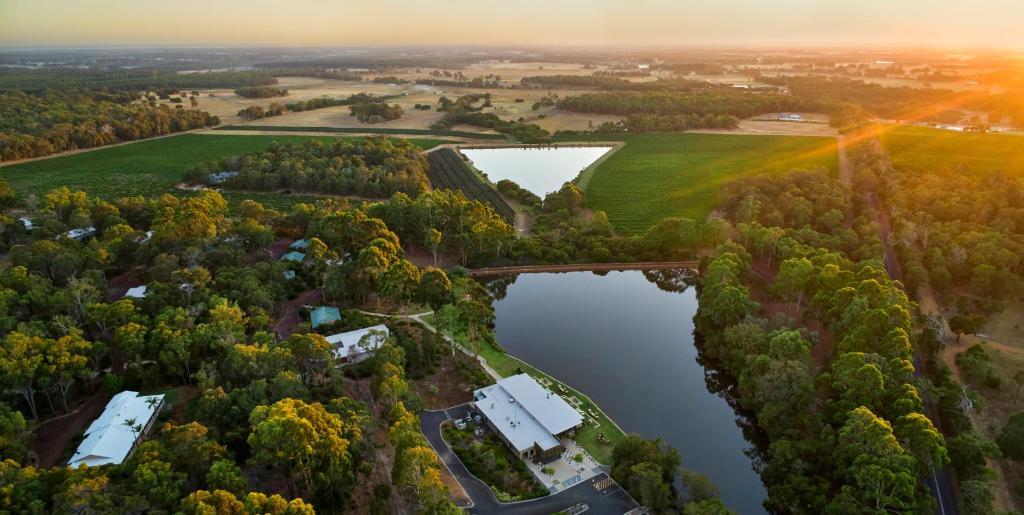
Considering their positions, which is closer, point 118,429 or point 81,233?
point 118,429

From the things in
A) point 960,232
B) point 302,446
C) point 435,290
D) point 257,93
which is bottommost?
point 302,446

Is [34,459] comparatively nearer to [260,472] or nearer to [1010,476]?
[260,472]

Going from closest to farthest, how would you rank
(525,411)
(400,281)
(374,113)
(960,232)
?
(525,411)
(400,281)
(960,232)
(374,113)

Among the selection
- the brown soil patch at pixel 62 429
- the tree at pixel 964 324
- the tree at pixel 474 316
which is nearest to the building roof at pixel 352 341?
the tree at pixel 474 316

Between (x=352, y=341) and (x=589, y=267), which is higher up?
(x=589, y=267)

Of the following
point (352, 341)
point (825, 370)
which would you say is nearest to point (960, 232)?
point (825, 370)

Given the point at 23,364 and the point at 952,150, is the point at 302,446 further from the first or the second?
the point at 952,150

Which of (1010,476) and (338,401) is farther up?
(338,401)

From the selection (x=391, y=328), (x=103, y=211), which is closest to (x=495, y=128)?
(x=103, y=211)
